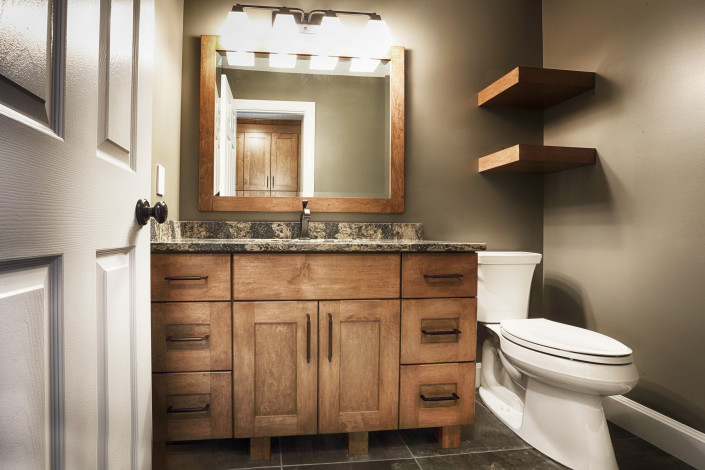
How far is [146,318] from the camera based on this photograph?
882 millimetres

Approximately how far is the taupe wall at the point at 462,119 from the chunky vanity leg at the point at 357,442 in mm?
1030

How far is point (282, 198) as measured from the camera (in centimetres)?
191

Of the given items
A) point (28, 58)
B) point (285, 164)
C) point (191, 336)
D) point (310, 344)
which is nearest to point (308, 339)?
point (310, 344)

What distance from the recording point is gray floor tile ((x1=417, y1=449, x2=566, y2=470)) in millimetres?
1335

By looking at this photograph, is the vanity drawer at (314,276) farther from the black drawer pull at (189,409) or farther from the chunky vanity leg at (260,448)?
the chunky vanity leg at (260,448)

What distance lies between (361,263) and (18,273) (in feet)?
3.37

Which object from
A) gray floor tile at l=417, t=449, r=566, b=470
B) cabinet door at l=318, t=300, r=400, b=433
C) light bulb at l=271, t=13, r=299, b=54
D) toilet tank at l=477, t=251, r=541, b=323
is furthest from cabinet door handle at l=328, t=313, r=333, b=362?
light bulb at l=271, t=13, r=299, b=54

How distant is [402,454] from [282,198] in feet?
4.24

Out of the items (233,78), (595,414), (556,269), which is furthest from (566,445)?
(233,78)

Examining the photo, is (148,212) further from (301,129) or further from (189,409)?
(301,129)

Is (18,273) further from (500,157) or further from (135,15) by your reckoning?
(500,157)

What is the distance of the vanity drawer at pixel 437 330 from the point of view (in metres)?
1.38

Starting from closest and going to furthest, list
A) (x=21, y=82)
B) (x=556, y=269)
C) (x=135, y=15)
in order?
(x=21, y=82)
(x=135, y=15)
(x=556, y=269)

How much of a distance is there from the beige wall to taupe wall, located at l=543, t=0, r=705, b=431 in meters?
2.03
